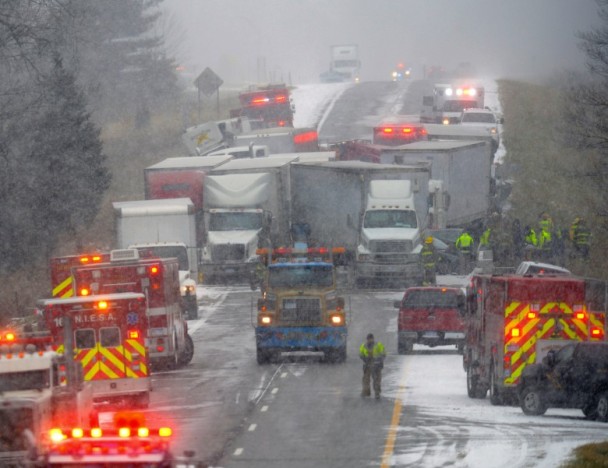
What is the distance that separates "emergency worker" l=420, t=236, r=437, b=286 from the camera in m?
41.1

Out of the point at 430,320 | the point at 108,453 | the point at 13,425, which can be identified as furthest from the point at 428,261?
the point at 108,453

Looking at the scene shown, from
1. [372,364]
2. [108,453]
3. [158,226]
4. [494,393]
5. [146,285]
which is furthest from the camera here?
[158,226]

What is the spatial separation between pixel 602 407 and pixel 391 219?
22183mm

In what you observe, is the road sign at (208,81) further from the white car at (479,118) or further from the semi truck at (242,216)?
the semi truck at (242,216)

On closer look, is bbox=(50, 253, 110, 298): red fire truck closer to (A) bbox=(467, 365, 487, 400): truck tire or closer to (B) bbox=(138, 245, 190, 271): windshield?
(A) bbox=(467, 365, 487, 400): truck tire

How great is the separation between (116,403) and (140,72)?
245 ft

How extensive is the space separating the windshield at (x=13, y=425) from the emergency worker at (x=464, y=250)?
2898 cm

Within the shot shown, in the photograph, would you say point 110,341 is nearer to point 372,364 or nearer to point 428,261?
point 372,364

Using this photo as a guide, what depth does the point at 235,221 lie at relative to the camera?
4391cm

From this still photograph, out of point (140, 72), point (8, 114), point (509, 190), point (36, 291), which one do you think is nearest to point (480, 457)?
point (8, 114)

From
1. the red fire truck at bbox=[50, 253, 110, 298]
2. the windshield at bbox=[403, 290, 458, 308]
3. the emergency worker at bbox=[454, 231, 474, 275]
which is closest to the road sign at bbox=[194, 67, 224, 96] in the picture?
the emergency worker at bbox=[454, 231, 474, 275]

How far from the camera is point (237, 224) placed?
43.8 m

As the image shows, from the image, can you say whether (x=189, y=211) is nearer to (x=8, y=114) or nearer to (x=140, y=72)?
(x=8, y=114)

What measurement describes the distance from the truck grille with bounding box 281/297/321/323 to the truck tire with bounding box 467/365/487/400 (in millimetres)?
5268
